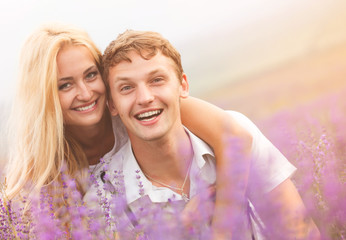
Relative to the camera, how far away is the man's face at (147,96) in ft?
7.12

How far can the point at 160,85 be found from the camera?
2.21 m

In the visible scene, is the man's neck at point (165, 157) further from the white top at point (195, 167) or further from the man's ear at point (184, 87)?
the man's ear at point (184, 87)

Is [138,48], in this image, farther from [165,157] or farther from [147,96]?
[165,157]

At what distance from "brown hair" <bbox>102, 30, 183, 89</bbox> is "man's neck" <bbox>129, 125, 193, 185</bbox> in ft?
1.14

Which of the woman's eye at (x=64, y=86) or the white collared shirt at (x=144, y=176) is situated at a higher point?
the woman's eye at (x=64, y=86)

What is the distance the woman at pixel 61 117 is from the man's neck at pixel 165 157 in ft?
0.53

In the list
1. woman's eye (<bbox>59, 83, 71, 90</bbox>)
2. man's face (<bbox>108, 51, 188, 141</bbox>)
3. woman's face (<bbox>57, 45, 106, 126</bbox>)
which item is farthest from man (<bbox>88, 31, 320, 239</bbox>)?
woman's eye (<bbox>59, 83, 71, 90</bbox>)

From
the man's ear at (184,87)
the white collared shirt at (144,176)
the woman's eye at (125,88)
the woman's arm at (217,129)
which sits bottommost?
the white collared shirt at (144,176)

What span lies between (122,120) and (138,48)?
0.40 meters

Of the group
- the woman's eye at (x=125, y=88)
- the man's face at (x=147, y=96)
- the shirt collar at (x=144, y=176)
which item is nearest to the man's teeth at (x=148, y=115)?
the man's face at (x=147, y=96)

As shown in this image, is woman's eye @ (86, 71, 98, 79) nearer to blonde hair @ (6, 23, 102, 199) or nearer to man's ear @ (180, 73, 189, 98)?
blonde hair @ (6, 23, 102, 199)

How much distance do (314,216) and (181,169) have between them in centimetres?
146

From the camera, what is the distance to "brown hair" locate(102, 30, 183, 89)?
7.48 feet

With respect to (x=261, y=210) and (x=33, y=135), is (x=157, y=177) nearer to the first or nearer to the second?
(x=33, y=135)
